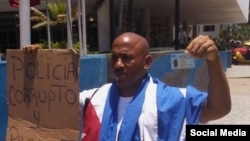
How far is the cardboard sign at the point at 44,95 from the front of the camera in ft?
8.23

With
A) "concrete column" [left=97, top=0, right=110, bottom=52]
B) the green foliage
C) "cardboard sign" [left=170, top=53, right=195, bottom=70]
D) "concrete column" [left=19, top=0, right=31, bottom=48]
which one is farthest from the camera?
"concrete column" [left=97, top=0, right=110, bottom=52]

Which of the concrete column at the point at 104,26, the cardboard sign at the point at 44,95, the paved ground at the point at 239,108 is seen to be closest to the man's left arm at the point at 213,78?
the cardboard sign at the point at 44,95

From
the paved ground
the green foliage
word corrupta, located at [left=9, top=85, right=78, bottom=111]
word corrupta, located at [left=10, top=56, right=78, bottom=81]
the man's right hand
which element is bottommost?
the paved ground

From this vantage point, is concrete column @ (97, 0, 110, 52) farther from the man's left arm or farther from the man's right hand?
the man's left arm

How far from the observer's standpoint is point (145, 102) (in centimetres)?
215

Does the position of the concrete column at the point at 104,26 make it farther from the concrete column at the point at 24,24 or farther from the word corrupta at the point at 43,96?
the word corrupta at the point at 43,96

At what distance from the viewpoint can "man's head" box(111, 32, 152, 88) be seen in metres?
2.21

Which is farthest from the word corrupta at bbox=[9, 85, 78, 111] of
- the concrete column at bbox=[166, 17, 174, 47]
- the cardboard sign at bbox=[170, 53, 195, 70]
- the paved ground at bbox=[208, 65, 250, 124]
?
the concrete column at bbox=[166, 17, 174, 47]

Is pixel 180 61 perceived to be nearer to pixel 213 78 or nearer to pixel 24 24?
pixel 24 24

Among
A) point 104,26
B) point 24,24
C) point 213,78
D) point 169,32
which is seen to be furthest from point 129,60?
point 169,32

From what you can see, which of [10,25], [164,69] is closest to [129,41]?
[164,69]

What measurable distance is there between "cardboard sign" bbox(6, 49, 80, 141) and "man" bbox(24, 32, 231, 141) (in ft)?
0.81

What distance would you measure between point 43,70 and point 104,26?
18934 mm

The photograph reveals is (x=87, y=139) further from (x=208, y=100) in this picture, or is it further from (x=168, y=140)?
(x=208, y=100)
